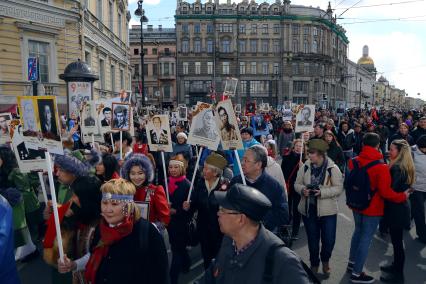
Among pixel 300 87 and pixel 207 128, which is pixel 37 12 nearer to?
Result: pixel 207 128

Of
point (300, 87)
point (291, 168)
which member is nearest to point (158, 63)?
point (300, 87)

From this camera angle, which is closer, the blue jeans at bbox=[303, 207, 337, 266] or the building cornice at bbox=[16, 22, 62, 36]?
the blue jeans at bbox=[303, 207, 337, 266]

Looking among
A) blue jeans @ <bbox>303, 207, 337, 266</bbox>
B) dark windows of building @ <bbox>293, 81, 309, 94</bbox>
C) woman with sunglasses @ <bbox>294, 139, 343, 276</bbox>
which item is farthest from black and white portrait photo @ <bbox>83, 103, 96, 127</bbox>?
dark windows of building @ <bbox>293, 81, 309, 94</bbox>

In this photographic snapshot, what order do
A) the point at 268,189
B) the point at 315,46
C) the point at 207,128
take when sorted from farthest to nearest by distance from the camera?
the point at 315,46 → the point at 207,128 → the point at 268,189

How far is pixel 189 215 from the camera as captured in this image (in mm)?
4926

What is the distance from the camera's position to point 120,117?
24.4ft

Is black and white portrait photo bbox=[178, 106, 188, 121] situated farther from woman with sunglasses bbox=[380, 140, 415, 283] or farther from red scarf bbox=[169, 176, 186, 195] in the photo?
woman with sunglasses bbox=[380, 140, 415, 283]

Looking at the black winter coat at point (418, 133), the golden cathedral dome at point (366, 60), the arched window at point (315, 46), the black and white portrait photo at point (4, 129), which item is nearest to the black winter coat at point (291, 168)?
the black winter coat at point (418, 133)

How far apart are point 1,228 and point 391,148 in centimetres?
475

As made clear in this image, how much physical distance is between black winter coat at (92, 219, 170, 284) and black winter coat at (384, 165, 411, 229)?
325 cm

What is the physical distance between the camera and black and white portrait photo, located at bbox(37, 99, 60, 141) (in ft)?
11.0

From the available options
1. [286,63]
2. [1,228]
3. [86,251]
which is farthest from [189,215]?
[286,63]

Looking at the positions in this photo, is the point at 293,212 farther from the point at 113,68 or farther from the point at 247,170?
the point at 113,68

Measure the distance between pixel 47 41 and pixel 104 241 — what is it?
18858 mm
